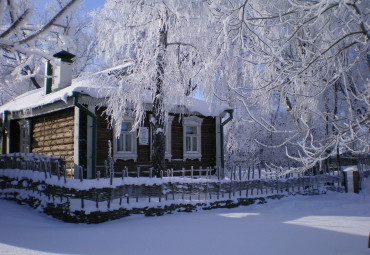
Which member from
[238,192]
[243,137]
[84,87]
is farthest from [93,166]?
[243,137]

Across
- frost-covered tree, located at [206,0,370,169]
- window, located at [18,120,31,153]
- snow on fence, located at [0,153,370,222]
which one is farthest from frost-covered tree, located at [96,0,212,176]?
window, located at [18,120,31,153]

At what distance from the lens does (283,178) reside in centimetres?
1183

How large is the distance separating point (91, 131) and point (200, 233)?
6858 millimetres

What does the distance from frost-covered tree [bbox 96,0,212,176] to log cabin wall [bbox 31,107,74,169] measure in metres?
2.79

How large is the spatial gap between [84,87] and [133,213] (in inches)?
197

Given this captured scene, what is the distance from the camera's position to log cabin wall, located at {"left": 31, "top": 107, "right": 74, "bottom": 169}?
1230 centimetres

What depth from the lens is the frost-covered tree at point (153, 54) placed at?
999cm

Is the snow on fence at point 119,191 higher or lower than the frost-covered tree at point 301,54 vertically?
lower

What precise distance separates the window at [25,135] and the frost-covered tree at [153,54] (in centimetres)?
695

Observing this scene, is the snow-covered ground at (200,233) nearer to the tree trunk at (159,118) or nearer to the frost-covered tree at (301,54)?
the frost-covered tree at (301,54)

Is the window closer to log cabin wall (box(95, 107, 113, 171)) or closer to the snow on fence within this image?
the snow on fence

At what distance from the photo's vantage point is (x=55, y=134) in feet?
43.7

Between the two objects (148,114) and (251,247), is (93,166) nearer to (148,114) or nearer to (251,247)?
(148,114)

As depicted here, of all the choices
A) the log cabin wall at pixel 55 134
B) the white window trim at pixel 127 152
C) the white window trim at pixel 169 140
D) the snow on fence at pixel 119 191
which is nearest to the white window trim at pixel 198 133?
the white window trim at pixel 169 140
